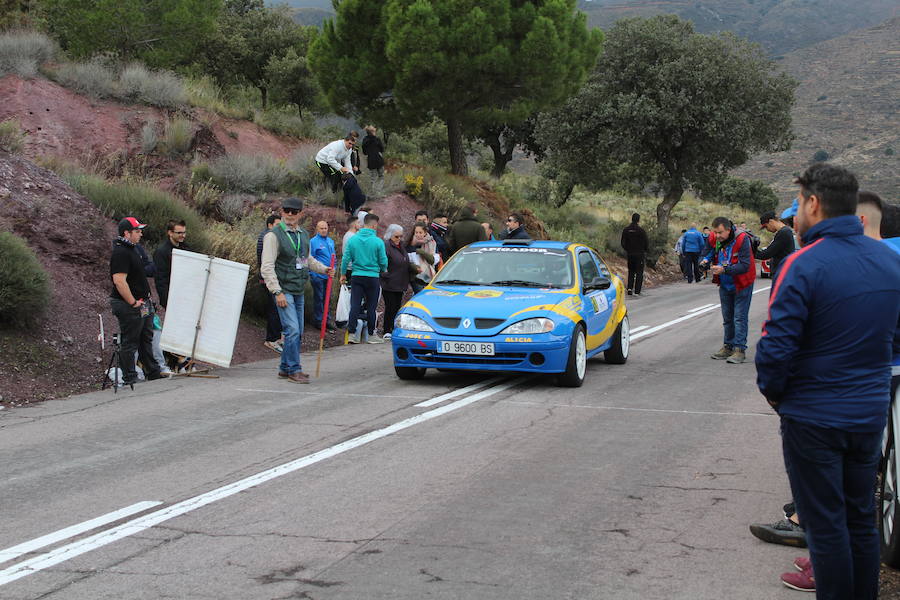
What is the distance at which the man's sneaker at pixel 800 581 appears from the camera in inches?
193

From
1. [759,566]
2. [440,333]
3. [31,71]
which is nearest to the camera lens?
[759,566]

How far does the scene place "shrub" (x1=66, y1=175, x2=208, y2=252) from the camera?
16391mm

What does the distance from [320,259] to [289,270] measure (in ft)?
12.7

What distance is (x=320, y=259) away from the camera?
50.8 feet

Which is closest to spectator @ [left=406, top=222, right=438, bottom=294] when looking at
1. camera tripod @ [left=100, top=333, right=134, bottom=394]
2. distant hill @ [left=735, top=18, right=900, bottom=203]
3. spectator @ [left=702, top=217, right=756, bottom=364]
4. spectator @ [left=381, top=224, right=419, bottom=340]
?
spectator @ [left=381, top=224, right=419, bottom=340]

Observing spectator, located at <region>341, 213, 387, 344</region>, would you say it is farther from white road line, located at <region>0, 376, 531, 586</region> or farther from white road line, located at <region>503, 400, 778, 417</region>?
white road line, located at <region>0, 376, 531, 586</region>

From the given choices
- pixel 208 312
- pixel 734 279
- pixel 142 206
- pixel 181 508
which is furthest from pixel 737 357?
pixel 142 206

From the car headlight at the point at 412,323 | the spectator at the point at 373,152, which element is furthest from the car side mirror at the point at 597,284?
the spectator at the point at 373,152

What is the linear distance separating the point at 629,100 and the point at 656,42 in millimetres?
3143

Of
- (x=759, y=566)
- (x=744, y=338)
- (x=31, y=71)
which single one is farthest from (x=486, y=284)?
(x=31, y=71)

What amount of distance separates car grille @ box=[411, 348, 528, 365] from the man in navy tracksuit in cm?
653

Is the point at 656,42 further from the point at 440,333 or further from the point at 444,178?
the point at 440,333

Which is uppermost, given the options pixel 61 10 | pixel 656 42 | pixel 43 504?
pixel 656 42

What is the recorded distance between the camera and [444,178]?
28.1 metres
